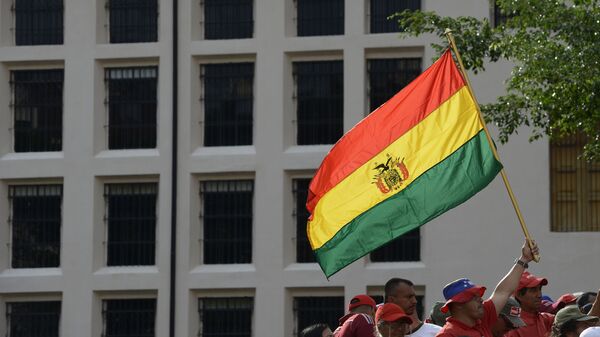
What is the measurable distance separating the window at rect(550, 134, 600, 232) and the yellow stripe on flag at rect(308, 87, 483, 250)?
51.9 ft

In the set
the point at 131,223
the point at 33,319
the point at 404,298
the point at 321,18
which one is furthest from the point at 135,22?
the point at 404,298

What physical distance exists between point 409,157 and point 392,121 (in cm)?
34

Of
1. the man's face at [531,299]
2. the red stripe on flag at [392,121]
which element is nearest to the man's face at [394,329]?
the man's face at [531,299]

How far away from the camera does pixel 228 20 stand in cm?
3272

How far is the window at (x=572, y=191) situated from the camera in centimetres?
3034

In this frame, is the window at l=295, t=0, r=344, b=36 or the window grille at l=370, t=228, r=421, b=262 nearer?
the window grille at l=370, t=228, r=421, b=262

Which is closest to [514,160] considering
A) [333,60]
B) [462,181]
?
[333,60]

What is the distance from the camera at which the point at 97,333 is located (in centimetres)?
3272

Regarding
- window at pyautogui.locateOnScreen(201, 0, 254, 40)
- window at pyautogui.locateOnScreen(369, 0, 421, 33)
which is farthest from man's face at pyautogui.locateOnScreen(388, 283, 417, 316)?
window at pyautogui.locateOnScreen(201, 0, 254, 40)

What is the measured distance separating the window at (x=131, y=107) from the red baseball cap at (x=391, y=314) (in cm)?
2030

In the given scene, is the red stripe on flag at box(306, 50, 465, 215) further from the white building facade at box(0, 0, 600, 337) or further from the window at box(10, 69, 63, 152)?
the window at box(10, 69, 63, 152)

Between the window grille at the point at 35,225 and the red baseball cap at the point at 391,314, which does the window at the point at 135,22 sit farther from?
the red baseball cap at the point at 391,314

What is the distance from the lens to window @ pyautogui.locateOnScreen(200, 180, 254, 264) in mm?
32281

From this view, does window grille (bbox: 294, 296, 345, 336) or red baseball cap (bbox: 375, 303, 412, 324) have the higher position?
red baseball cap (bbox: 375, 303, 412, 324)
